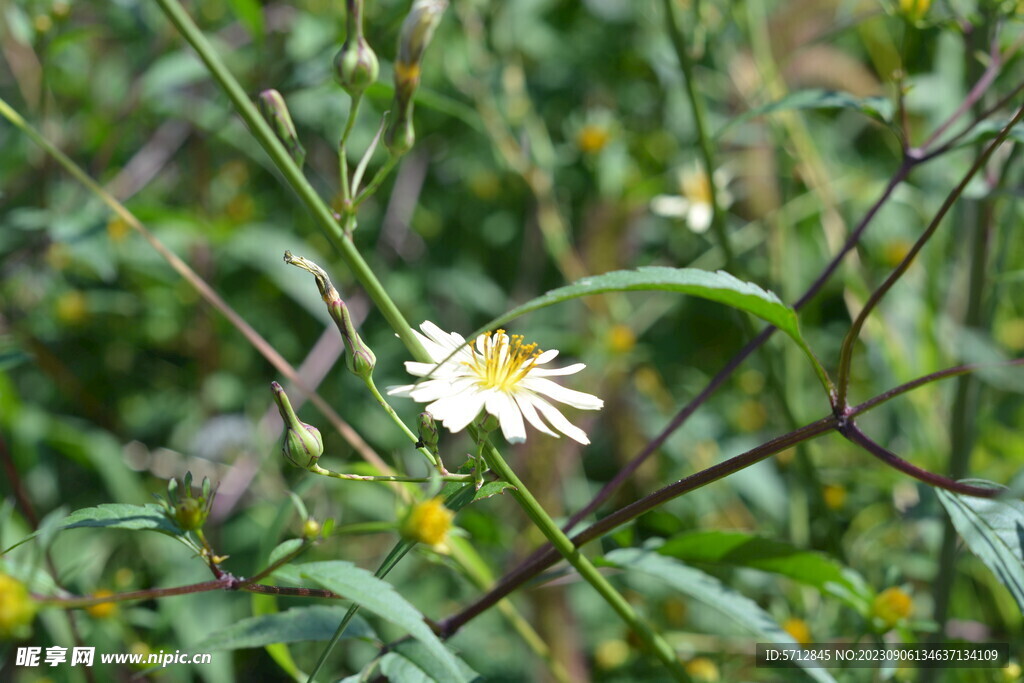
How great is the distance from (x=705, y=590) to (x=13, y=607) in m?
0.55

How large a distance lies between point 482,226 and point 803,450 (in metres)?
0.92

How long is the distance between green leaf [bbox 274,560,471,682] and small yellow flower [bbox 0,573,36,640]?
166mm

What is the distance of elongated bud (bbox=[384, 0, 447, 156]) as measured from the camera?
549mm

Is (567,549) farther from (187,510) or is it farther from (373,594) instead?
(187,510)

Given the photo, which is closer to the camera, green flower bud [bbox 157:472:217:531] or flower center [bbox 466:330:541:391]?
green flower bud [bbox 157:472:217:531]

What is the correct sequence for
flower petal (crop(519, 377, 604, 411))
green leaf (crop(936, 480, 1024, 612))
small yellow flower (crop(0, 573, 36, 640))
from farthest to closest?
flower petal (crop(519, 377, 604, 411))
green leaf (crop(936, 480, 1024, 612))
small yellow flower (crop(0, 573, 36, 640))

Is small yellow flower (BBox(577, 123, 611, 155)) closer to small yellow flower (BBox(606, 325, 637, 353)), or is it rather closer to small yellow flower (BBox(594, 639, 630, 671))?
small yellow flower (BBox(606, 325, 637, 353))

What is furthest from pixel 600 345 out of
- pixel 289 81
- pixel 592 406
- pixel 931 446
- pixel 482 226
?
pixel 592 406

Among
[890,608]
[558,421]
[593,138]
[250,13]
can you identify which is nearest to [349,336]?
[558,421]

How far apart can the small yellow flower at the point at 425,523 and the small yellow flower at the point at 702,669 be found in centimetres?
66

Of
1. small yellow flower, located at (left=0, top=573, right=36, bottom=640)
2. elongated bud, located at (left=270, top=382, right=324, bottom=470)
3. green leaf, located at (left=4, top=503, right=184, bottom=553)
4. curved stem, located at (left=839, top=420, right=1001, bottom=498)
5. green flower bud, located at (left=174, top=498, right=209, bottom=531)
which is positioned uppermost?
curved stem, located at (left=839, top=420, right=1001, bottom=498)

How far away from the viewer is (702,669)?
3.63ft

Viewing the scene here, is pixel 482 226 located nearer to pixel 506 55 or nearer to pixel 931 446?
pixel 506 55

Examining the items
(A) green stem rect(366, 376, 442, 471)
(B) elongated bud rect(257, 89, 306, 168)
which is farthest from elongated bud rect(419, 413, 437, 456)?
(B) elongated bud rect(257, 89, 306, 168)
